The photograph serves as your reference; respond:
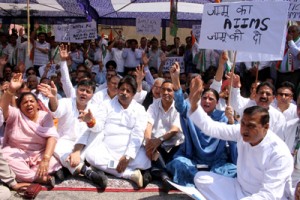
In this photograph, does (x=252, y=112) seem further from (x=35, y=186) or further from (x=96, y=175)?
(x=35, y=186)

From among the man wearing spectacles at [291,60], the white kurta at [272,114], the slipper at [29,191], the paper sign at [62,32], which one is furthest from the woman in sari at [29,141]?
the man wearing spectacles at [291,60]

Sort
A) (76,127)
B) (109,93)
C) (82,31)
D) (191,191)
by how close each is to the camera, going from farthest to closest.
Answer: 1. (82,31)
2. (109,93)
3. (76,127)
4. (191,191)

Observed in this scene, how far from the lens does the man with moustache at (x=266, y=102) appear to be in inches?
163

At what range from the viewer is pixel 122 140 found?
438 cm

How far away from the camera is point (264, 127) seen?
3156 millimetres

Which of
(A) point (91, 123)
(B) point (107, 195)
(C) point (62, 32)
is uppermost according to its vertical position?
(C) point (62, 32)

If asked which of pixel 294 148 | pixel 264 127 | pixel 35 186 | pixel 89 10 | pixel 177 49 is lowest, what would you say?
pixel 35 186

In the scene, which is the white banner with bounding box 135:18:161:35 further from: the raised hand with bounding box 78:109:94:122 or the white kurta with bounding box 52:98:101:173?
the raised hand with bounding box 78:109:94:122

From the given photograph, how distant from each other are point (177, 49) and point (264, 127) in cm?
668

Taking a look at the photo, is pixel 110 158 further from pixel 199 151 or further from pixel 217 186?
pixel 217 186

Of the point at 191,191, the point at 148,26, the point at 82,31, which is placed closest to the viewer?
the point at 191,191

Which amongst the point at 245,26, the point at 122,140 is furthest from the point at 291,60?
the point at 122,140

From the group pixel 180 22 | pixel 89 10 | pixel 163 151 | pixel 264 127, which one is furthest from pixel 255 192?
pixel 180 22

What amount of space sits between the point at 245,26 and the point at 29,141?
2.51 meters
